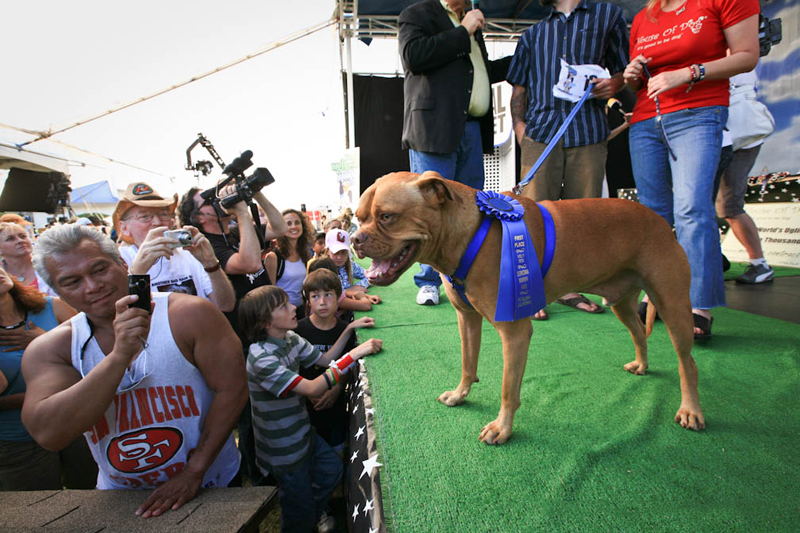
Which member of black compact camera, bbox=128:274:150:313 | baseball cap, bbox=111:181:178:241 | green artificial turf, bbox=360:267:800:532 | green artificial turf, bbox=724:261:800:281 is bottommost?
green artificial turf, bbox=360:267:800:532

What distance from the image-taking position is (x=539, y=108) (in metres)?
2.97

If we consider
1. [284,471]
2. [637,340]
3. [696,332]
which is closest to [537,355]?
[637,340]

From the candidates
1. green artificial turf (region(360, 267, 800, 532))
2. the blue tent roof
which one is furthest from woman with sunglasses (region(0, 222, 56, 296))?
the blue tent roof

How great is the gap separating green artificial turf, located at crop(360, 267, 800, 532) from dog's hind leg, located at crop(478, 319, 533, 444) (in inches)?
2.6

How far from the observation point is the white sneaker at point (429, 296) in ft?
12.3

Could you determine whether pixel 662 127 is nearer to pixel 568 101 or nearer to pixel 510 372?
pixel 568 101

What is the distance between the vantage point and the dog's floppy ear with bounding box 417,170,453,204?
148cm

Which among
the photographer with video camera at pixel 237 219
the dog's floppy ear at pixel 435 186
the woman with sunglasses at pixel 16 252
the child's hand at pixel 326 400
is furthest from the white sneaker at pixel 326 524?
the woman with sunglasses at pixel 16 252

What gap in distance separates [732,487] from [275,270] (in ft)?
12.3

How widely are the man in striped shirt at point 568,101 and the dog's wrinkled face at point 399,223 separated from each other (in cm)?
188

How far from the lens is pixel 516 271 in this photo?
149 cm

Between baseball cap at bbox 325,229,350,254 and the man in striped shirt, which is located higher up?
the man in striped shirt

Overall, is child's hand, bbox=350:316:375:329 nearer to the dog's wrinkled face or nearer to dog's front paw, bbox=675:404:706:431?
the dog's wrinkled face

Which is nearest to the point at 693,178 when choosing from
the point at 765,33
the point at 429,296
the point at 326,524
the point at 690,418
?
the point at 765,33
